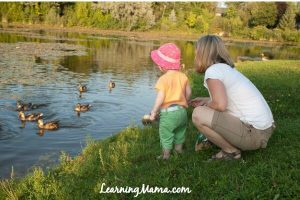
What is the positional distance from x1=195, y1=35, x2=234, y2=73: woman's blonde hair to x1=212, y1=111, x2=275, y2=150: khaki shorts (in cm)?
79

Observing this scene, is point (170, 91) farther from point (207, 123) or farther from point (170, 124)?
point (207, 123)

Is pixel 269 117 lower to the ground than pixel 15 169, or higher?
higher

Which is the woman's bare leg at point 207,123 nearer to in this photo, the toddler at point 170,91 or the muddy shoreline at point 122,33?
the toddler at point 170,91

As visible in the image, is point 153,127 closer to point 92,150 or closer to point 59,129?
point 92,150

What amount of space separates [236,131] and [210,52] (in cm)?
124

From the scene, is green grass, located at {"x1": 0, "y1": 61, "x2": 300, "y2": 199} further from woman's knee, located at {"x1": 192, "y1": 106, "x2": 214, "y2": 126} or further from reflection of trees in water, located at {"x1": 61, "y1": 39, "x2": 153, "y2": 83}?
reflection of trees in water, located at {"x1": 61, "y1": 39, "x2": 153, "y2": 83}

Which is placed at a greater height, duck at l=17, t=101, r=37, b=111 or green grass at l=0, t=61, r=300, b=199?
green grass at l=0, t=61, r=300, b=199

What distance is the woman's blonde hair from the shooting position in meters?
6.42

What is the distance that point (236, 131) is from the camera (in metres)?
6.28

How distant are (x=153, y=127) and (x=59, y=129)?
11.4 feet

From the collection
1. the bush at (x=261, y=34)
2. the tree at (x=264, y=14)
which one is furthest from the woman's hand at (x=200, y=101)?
the tree at (x=264, y=14)

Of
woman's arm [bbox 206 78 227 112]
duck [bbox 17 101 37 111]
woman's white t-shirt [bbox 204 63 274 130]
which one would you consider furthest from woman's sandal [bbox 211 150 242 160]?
duck [bbox 17 101 37 111]

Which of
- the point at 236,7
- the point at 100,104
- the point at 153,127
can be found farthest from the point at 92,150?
the point at 236,7

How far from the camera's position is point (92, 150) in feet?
32.2
